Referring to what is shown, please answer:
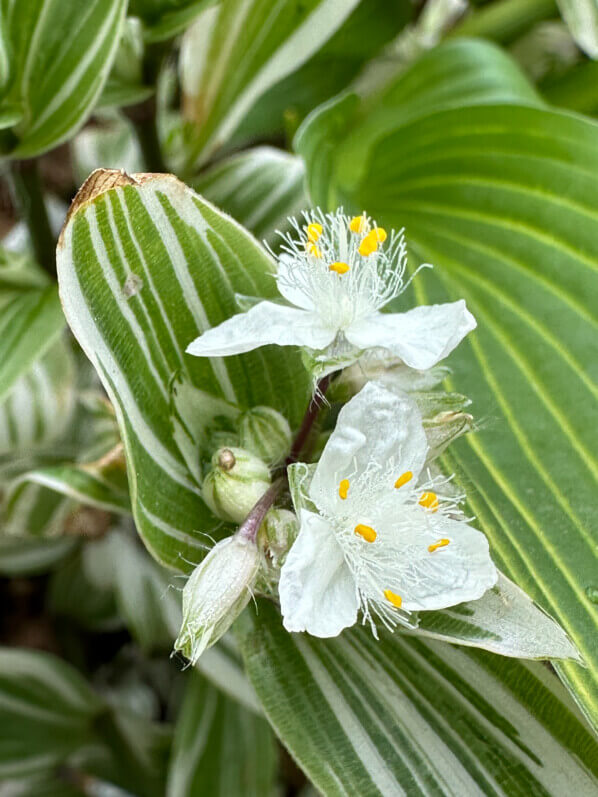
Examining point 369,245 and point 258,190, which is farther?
point 258,190

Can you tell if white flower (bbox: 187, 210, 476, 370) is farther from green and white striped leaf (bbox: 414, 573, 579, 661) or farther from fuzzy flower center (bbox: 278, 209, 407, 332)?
green and white striped leaf (bbox: 414, 573, 579, 661)

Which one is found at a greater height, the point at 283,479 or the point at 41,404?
the point at 283,479

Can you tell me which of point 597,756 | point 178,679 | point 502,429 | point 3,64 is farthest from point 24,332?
point 178,679

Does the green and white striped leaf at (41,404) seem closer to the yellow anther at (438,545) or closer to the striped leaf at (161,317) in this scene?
the striped leaf at (161,317)

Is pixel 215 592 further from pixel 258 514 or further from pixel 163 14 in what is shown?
pixel 163 14

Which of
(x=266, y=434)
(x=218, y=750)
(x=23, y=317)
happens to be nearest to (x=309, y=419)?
(x=266, y=434)

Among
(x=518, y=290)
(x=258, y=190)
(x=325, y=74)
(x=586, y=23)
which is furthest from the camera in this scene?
(x=325, y=74)
